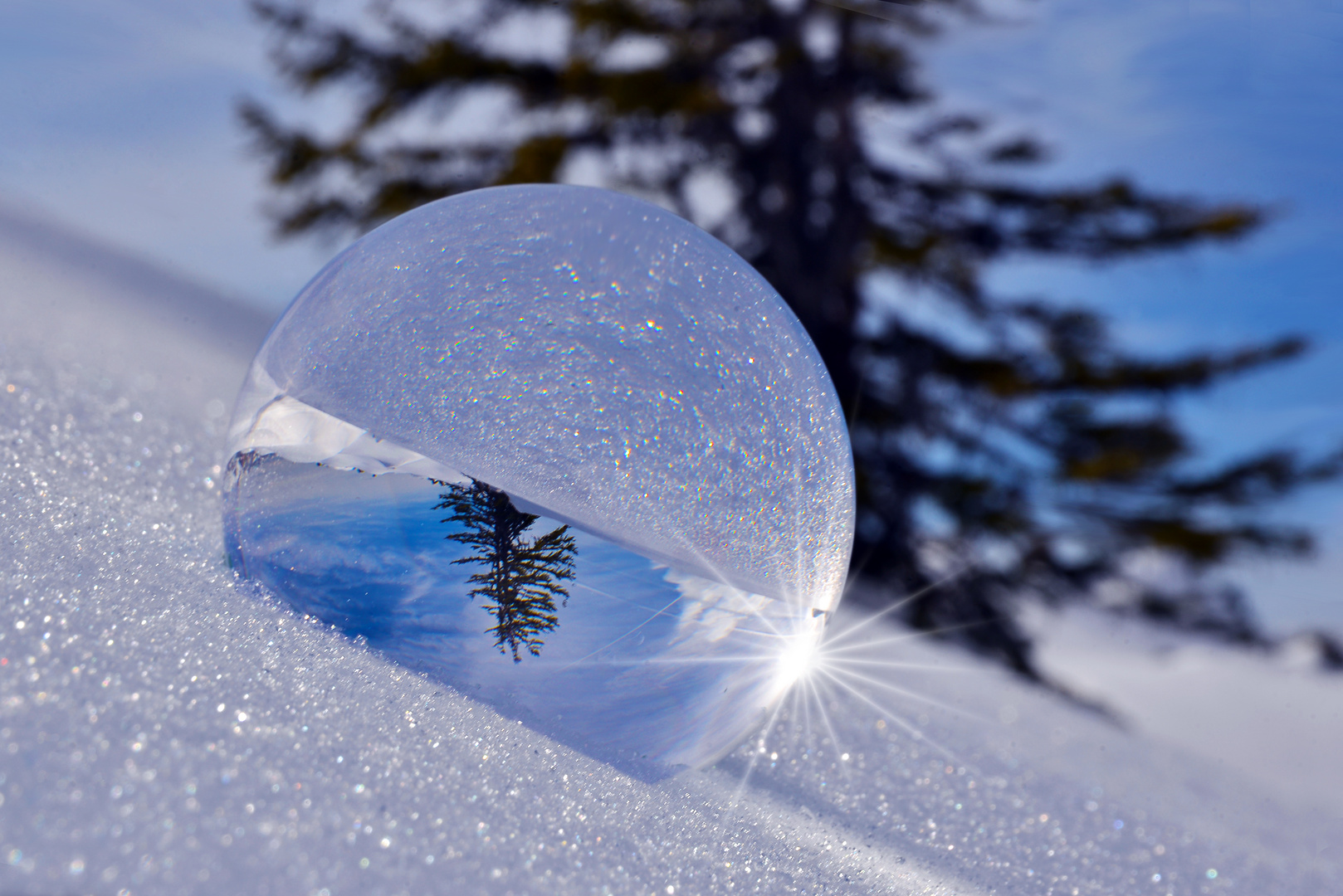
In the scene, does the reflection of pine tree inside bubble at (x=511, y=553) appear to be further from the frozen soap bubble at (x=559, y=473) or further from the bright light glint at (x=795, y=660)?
the bright light glint at (x=795, y=660)

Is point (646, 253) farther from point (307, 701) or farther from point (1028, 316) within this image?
point (1028, 316)

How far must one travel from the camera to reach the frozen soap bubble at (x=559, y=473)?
1.63ft

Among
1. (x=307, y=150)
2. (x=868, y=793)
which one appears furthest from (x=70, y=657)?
(x=307, y=150)

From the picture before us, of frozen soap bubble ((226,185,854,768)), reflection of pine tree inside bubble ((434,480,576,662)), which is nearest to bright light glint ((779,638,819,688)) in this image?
frozen soap bubble ((226,185,854,768))

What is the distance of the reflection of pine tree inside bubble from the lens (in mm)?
494

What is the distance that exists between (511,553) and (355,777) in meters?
0.15

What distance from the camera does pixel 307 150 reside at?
8.06ft

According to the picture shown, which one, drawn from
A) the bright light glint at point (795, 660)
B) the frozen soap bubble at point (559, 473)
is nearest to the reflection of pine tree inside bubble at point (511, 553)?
the frozen soap bubble at point (559, 473)

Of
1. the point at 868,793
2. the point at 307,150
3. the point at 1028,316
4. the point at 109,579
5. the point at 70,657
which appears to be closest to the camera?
the point at 70,657

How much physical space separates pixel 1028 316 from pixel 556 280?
1.88 metres

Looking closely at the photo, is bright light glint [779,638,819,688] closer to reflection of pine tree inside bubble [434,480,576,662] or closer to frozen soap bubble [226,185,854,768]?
frozen soap bubble [226,185,854,768]

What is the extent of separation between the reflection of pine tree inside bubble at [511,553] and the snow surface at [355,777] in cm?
7

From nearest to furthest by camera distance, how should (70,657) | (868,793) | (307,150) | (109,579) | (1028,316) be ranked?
(70,657)
(109,579)
(868,793)
(1028,316)
(307,150)

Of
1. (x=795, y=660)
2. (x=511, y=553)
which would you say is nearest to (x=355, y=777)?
(x=511, y=553)
